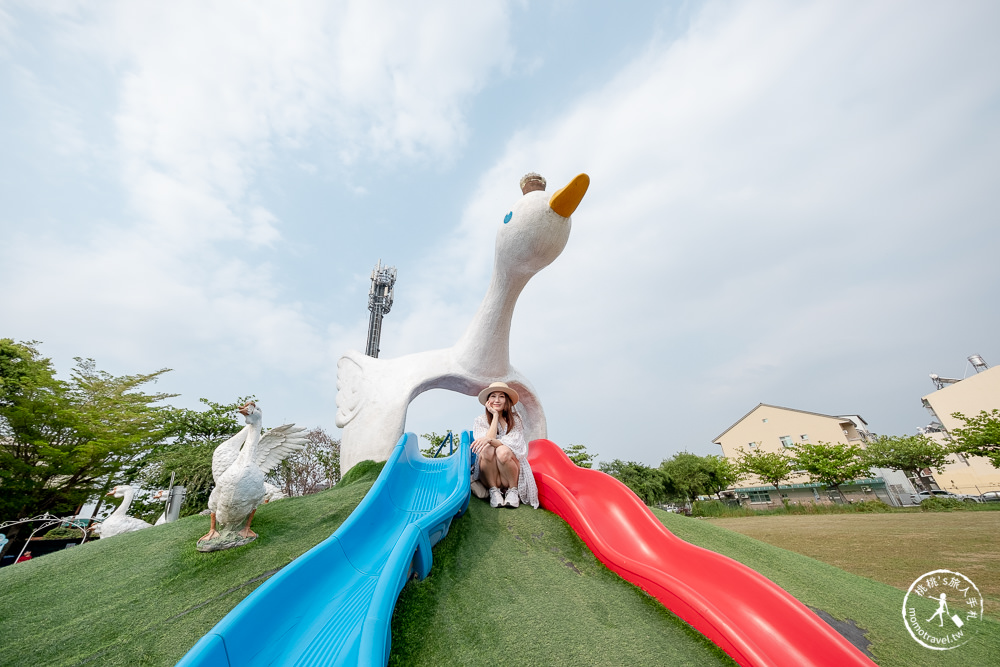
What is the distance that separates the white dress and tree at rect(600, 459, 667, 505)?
18351mm

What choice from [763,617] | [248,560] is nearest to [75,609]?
[248,560]

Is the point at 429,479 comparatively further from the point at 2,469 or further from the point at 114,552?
the point at 2,469

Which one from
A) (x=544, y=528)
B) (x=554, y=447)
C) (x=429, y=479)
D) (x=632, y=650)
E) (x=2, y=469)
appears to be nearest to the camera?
(x=632, y=650)

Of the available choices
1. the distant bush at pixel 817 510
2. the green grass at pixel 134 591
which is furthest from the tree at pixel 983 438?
the green grass at pixel 134 591

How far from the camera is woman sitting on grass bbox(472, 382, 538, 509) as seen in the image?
4.25 meters

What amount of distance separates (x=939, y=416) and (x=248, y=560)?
134 feet

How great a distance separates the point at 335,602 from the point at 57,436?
46.4 feet

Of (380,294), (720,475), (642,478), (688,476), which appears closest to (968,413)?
(720,475)

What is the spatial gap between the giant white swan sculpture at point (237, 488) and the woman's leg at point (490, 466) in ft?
7.17

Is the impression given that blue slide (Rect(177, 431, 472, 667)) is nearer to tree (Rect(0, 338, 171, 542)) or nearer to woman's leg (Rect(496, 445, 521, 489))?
woman's leg (Rect(496, 445, 521, 489))

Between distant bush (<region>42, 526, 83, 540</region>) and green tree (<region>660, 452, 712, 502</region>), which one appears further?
green tree (<region>660, 452, 712, 502</region>)

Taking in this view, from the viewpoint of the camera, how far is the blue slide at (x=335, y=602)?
1.68 metres

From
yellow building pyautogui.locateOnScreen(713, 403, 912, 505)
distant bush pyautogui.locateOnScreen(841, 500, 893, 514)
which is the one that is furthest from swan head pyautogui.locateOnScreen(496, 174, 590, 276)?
yellow building pyautogui.locateOnScreen(713, 403, 912, 505)

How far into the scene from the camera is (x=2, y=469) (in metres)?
9.71
